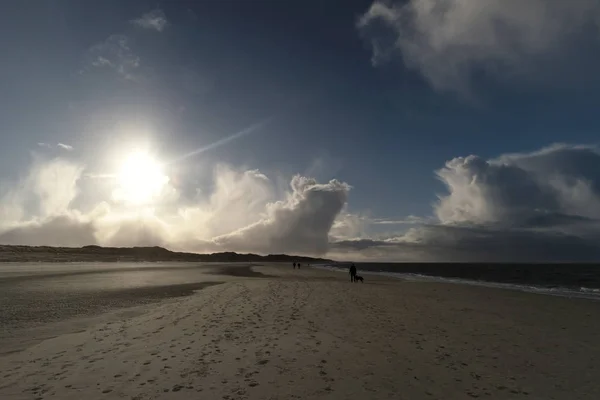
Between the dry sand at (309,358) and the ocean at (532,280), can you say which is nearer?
the dry sand at (309,358)

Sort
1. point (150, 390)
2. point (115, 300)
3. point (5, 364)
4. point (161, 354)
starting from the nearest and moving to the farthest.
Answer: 1. point (150, 390)
2. point (5, 364)
3. point (161, 354)
4. point (115, 300)

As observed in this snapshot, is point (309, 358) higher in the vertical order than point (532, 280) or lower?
lower

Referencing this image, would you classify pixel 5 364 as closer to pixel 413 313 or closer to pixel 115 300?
pixel 115 300

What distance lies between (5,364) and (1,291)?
25.3m

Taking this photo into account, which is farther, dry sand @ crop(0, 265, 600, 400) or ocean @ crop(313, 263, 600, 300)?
ocean @ crop(313, 263, 600, 300)

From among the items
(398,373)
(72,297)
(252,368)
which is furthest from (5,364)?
(72,297)

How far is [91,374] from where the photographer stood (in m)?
10.5

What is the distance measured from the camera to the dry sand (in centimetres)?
962

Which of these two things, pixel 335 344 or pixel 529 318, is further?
pixel 529 318

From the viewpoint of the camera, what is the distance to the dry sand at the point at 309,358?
9.62 m

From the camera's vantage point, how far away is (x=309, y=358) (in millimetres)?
12336

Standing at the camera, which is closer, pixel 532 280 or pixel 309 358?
pixel 309 358

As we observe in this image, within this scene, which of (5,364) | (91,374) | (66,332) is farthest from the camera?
(66,332)

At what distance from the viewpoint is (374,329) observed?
1733 cm
